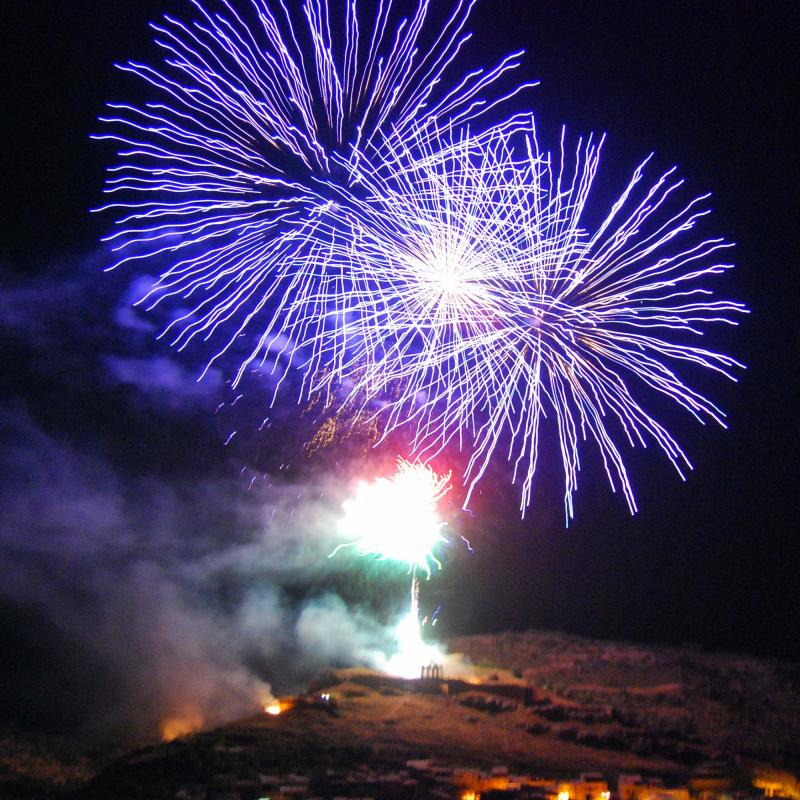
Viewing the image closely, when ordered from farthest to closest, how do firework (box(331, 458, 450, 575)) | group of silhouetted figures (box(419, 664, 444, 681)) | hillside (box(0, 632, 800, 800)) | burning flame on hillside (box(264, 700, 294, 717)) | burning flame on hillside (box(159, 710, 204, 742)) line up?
firework (box(331, 458, 450, 575))
burning flame on hillside (box(159, 710, 204, 742))
group of silhouetted figures (box(419, 664, 444, 681))
burning flame on hillside (box(264, 700, 294, 717))
hillside (box(0, 632, 800, 800))

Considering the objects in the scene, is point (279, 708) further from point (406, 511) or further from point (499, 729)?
point (406, 511)

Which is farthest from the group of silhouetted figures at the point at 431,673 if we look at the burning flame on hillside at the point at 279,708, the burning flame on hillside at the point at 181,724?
the burning flame on hillside at the point at 181,724

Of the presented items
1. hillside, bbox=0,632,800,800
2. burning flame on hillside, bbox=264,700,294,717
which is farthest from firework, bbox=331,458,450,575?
burning flame on hillside, bbox=264,700,294,717

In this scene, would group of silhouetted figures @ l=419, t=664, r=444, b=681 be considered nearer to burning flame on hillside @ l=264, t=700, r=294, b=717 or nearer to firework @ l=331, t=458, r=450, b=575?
firework @ l=331, t=458, r=450, b=575

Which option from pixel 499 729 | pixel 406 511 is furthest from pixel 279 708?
pixel 406 511

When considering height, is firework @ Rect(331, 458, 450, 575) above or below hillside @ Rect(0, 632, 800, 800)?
above

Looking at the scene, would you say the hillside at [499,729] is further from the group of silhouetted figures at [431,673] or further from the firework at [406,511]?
the firework at [406,511]
